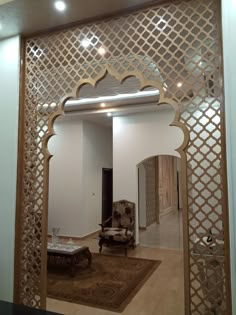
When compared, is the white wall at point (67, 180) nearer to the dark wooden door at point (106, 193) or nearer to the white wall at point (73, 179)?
the white wall at point (73, 179)

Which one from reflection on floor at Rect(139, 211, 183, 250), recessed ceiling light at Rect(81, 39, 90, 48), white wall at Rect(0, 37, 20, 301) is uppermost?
recessed ceiling light at Rect(81, 39, 90, 48)

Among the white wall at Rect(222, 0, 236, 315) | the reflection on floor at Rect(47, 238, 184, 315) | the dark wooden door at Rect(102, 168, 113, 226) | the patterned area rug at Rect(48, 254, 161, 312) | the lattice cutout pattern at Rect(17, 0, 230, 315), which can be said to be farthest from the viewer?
the dark wooden door at Rect(102, 168, 113, 226)

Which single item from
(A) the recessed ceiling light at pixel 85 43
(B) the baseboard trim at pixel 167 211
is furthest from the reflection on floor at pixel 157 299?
(B) the baseboard trim at pixel 167 211

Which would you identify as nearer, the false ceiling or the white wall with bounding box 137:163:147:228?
the false ceiling

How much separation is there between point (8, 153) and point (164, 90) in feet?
5.91

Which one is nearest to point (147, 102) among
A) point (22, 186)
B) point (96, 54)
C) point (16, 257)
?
point (96, 54)

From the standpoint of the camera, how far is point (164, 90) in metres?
2.40

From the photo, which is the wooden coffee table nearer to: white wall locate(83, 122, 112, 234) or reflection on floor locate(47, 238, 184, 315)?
reflection on floor locate(47, 238, 184, 315)

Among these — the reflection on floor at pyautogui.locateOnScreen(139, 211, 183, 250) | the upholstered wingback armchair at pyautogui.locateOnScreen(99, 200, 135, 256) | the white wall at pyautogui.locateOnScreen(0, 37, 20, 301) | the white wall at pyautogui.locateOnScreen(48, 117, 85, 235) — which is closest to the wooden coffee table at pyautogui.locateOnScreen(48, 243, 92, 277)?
the upholstered wingback armchair at pyautogui.locateOnScreen(99, 200, 135, 256)

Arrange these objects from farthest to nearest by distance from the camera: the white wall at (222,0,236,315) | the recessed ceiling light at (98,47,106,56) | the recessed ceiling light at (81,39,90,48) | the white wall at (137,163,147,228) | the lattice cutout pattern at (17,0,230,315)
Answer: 1. the white wall at (137,163,147,228)
2. the recessed ceiling light at (81,39,90,48)
3. the recessed ceiling light at (98,47,106,56)
4. the lattice cutout pattern at (17,0,230,315)
5. the white wall at (222,0,236,315)

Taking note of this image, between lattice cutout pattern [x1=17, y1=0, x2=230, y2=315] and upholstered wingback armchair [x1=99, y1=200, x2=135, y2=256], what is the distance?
358cm

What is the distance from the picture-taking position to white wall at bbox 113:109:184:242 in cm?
670

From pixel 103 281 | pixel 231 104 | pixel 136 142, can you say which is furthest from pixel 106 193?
pixel 231 104

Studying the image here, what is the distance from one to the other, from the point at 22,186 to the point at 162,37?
2.13 metres
